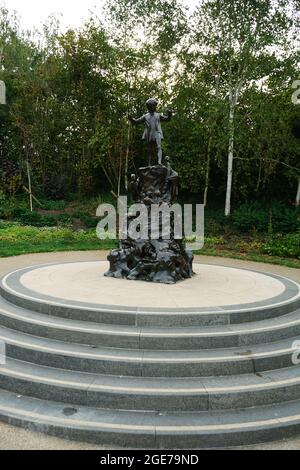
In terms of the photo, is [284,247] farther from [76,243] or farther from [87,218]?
[87,218]

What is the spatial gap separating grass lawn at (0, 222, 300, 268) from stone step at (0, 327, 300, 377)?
7.95 metres

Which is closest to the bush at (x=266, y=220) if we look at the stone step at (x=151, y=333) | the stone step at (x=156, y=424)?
the stone step at (x=151, y=333)

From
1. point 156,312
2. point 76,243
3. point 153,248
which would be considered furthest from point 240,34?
point 156,312

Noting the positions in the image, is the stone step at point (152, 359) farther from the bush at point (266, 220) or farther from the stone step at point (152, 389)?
the bush at point (266, 220)

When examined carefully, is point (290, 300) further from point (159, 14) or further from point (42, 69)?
point (42, 69)

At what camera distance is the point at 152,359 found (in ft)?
15.1

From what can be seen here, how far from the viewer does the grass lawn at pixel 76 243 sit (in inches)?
531

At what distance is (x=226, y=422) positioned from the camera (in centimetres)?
397

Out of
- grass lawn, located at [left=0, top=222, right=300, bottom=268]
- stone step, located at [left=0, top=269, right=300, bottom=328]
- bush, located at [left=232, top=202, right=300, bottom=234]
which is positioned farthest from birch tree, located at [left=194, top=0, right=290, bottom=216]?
stone step, located at [left=0, top=269, right=300, bottom=328]

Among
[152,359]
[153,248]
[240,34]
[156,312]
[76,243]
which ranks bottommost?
[76,243]

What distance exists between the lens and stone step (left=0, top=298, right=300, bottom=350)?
4.95 metres

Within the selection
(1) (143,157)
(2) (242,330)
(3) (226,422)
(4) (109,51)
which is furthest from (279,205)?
(3) (226,422)

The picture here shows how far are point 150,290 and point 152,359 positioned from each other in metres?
2.30

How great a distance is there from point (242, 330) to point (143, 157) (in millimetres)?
19354
